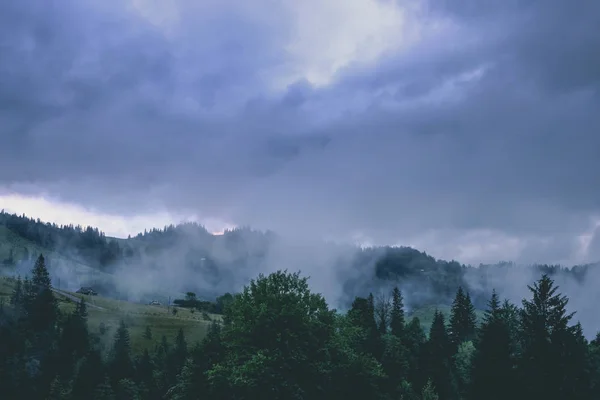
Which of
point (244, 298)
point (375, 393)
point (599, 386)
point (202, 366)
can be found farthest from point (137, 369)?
point (599, 386)

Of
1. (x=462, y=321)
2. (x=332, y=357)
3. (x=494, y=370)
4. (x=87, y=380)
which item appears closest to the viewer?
(x=494, y=370)

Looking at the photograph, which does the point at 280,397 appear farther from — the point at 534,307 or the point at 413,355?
the point at 413,355

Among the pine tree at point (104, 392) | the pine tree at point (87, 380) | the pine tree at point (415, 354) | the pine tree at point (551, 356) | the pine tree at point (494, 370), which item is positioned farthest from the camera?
the pine tree at point (415, 354)

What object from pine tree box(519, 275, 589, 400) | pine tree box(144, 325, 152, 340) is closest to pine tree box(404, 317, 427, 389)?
pine tree box(519, 275, 589, 400)

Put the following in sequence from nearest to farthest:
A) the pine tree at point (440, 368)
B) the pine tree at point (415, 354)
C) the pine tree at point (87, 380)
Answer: the pine tree at point (87, 380)
the pine tree at point (440, 368)
the pine tree at point (415, 354)

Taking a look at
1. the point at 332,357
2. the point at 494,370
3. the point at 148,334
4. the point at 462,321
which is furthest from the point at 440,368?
the point at 148,334

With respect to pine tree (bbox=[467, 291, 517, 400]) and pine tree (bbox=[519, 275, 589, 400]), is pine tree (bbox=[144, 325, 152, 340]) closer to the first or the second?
pine tree (bbox=[467, 291, 517, 400])

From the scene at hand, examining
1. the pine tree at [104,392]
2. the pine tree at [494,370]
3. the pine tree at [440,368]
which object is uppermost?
the pine tree at [494,370]

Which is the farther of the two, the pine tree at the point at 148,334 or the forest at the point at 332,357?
the pine tree at the point at 148,334

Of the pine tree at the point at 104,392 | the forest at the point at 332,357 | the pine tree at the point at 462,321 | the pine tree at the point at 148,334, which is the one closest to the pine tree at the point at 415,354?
the pine tree at the point at 462,321

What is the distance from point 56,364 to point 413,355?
75.5 m

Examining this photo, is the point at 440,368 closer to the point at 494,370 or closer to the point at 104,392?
the point at 494,370

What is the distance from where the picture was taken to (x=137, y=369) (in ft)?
377

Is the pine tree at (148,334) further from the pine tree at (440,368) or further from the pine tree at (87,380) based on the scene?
the pine tree at (440,368)
